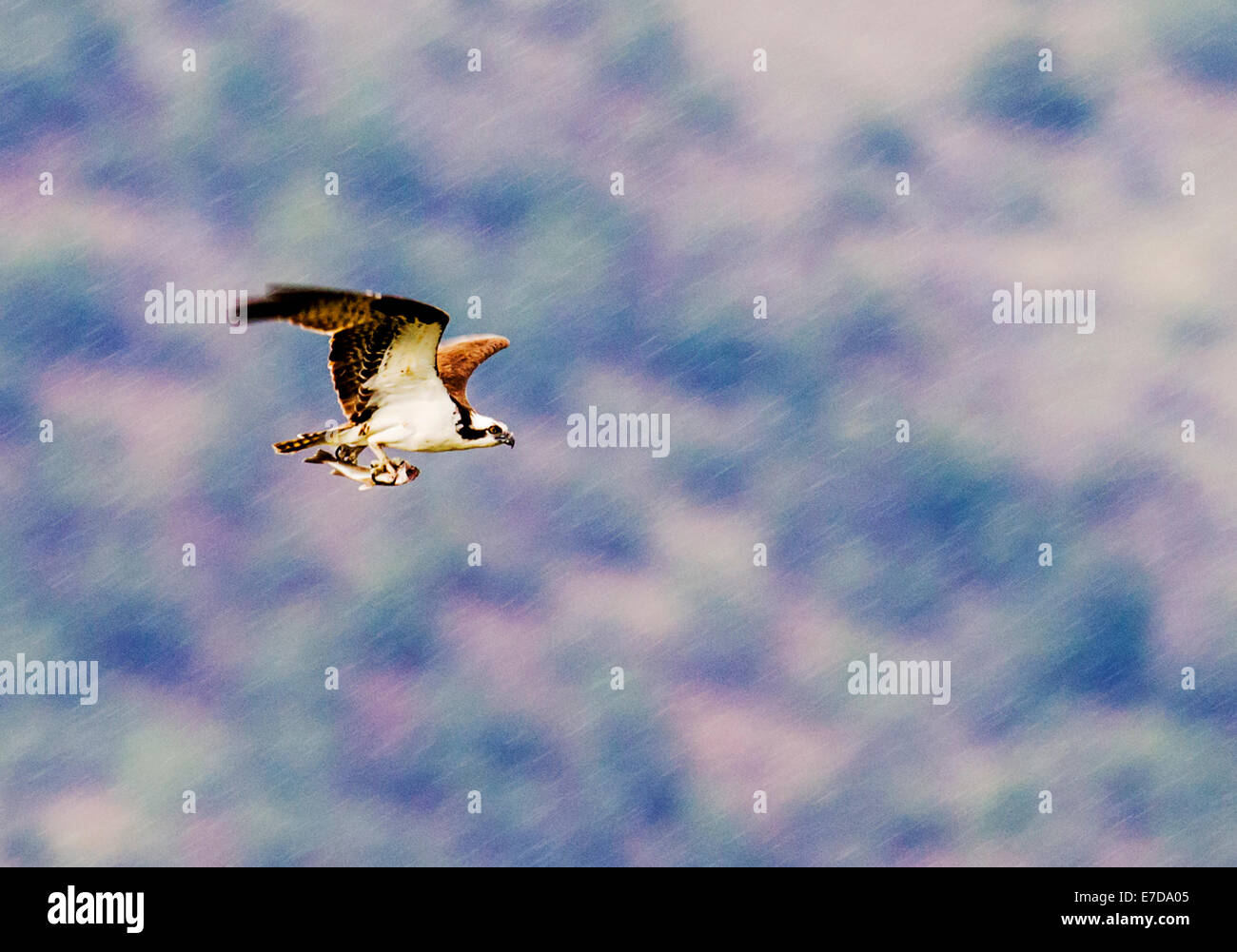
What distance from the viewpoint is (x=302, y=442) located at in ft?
111

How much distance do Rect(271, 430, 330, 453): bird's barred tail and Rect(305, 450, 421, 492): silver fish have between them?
0.77 feet

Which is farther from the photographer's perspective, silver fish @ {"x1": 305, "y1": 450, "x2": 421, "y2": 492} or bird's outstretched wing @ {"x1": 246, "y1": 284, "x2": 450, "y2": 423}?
silver fish @ {"x1": 305, "y1": 450, "x2": 421, "y2": 492}

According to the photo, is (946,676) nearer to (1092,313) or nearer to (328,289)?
(1092,313)

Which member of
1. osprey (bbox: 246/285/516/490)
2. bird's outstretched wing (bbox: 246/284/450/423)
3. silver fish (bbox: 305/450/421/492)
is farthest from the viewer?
silver fish (bbox: 305/450/421/492)

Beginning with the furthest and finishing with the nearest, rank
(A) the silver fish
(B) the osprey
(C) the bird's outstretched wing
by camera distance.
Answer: (A) the silver fish, (B) the osprey, (C) the bird's outstretched wing

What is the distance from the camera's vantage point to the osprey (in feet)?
108

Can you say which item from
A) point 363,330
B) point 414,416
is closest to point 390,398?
point 414,416

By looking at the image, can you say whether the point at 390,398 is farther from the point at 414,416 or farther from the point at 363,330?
the point at 363,330

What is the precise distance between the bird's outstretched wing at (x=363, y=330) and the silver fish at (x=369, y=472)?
0.73 metres

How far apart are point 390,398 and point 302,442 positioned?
5.15 ft

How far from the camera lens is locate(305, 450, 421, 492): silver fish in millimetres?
34125

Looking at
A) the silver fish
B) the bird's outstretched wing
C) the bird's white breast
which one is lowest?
the silver fish

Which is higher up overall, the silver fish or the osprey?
the osprey
